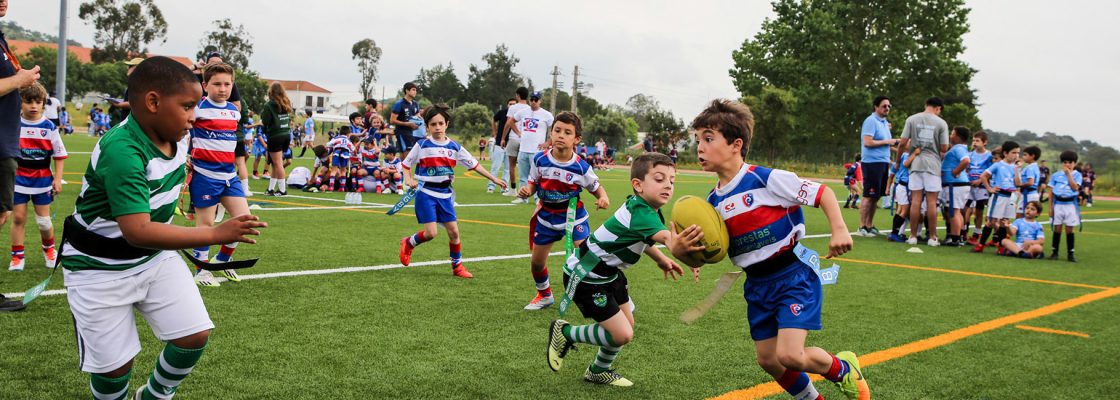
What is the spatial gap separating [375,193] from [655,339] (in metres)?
13.4

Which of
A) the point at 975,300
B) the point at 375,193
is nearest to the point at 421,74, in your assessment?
the point at 375,193

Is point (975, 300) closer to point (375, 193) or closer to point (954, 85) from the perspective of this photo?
point (375, 193)

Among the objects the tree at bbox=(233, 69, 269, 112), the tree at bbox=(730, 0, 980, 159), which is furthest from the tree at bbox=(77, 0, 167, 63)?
the tree at bbox=(730, 0, 980, 159)

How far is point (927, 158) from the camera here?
43.6ft

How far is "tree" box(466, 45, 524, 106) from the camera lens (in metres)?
117

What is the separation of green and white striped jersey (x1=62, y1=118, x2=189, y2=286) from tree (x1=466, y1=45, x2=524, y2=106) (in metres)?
114

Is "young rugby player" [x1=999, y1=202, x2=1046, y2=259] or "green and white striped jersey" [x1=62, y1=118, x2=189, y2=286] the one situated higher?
"green and white striped jersey" [x1=62, y1=118, x2=189, y2=286]

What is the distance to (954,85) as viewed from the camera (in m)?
54.6

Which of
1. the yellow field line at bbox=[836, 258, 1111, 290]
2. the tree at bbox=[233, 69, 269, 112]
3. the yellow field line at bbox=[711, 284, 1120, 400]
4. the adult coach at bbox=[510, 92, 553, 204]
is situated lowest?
the yellow field line at bbox=[711, 284, 1120, 400]

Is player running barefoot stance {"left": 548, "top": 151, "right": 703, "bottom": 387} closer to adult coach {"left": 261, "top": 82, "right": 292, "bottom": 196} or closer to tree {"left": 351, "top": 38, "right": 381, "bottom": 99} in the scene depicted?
adult coach {"left": 261, "top": 82, "right": 292, "bottom": 196}

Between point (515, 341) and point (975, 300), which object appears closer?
point (515, 341)

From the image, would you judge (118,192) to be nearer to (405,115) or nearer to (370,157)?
(405,115)

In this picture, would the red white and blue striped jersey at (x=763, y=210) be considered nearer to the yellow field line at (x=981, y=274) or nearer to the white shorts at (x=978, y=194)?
the yellow field line at (x=981, y=274)

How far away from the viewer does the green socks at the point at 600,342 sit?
4820 millimetres
